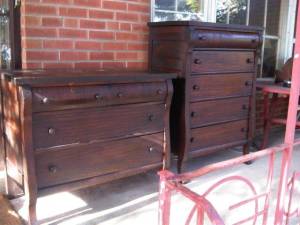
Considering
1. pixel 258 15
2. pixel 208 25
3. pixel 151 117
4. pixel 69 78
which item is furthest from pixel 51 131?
pixel 258 15

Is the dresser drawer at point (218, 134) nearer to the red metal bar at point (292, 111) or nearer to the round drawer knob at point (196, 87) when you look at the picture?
the round drawer knob at point (196, 87)

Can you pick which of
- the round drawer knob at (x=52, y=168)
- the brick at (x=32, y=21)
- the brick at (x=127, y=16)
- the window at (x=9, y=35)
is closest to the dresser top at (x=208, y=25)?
the brick at (x=127, y=16)

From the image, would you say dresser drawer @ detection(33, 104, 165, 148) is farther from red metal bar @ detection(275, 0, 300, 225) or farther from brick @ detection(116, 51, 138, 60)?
red metal bar @ detection(275, 0, 300, 225)

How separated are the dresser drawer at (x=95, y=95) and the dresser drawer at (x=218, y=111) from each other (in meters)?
0.41

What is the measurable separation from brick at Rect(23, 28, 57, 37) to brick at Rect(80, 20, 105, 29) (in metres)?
0.22

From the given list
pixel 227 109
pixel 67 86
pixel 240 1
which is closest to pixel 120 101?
pixel 67 86

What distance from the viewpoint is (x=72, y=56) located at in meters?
2.52

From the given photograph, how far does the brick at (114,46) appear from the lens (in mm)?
2684

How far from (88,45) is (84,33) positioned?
0.09 meters

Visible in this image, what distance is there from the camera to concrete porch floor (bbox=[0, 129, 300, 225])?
2145mm

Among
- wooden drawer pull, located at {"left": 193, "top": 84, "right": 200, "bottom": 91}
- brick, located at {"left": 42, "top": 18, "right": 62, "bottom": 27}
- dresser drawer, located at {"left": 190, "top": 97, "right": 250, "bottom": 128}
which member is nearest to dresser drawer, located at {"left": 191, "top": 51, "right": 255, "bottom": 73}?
wooden drawer pull, located at {"left": 193, "top": 84, "right": 200, "bottom": 91}

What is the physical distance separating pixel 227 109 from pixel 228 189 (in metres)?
0.64

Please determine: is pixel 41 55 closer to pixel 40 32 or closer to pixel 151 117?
pixel 40 32

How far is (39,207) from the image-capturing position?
2.25 m
